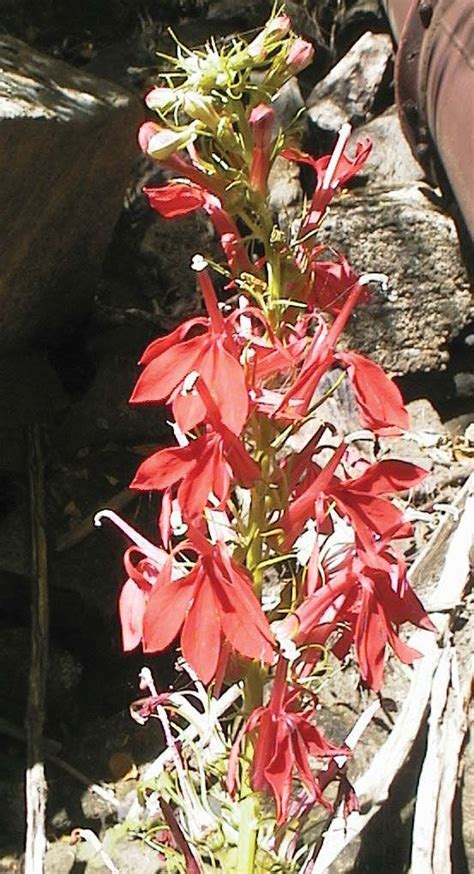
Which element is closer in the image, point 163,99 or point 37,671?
point 163,99

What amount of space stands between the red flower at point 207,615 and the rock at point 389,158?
1.86 metres

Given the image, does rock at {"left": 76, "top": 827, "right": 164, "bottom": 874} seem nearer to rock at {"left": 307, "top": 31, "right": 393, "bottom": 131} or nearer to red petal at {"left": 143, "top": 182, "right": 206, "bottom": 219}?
red petal at {"left": 143, "top": 182, "right": 206, "bottom": 219}

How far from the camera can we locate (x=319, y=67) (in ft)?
9.99

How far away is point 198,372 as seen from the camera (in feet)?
3.22

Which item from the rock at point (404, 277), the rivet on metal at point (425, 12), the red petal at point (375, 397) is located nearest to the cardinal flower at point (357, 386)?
the red petal at point (375, 397)

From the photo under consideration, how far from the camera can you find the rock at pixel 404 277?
2.27 meters

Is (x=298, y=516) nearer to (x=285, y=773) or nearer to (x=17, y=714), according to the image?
(x=285, y=773)

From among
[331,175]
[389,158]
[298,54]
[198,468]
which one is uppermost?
[298,54]

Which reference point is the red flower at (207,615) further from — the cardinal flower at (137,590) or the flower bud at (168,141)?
the flower bud at (168,141)

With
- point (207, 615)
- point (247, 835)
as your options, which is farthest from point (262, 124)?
point (247, 835)

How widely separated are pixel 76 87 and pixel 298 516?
1367 mm

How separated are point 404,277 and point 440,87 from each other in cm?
42

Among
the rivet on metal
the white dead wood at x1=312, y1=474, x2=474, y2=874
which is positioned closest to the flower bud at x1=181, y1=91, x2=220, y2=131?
the white dead wood at x1=312, y1=474, x2=474, y2=874

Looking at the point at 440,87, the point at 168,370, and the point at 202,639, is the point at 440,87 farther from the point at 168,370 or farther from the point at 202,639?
the point at 202,639
